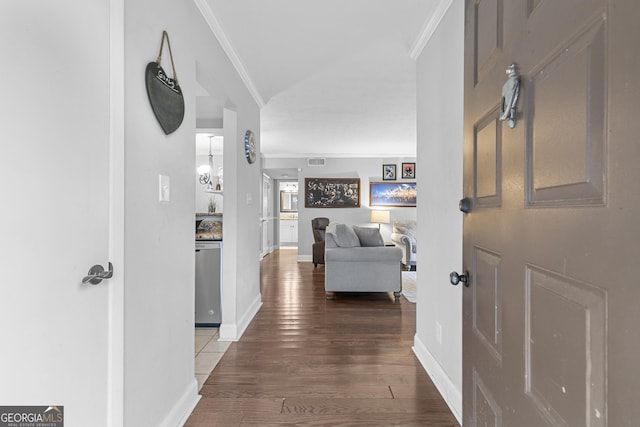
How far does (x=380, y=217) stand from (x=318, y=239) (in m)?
1.55

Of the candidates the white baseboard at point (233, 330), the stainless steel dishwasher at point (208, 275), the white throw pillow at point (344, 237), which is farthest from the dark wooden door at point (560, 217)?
the white throw pillow at point (344, 237)

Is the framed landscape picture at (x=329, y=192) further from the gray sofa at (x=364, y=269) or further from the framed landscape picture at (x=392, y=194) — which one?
the gray sofa at (x=364, y=269)

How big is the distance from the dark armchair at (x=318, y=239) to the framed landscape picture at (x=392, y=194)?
1331 millimetres

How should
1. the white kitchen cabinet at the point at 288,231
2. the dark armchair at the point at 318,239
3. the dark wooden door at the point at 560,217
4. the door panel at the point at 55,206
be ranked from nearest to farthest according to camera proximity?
the dark wooden door at the point at 560,217 < the door panel at the point at 55,206 < the dark armchair at the point at 318,239 < the white kitchen cabinet at the point at 288,231

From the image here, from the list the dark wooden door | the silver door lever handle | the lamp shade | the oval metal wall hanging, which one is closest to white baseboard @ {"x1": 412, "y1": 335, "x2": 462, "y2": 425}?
the dark wooden door

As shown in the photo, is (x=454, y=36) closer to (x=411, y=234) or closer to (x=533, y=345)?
(x=533, y=345)

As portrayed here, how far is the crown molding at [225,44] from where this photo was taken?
192cm

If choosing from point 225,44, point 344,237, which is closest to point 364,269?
point 344,237

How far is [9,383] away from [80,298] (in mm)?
263

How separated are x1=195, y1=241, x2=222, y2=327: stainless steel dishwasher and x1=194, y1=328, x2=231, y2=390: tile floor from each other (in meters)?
0.19

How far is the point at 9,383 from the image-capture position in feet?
2.58

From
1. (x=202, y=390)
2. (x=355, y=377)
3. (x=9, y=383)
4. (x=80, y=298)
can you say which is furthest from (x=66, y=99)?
(x=355, y=377)

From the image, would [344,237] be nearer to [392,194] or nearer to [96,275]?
[96,275]

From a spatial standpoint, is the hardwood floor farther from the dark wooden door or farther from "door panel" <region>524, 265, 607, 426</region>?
"door panel" <region>524, 265, 607, 426</region>
